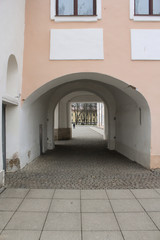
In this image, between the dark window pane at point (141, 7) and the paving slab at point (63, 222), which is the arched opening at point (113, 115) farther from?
the paving slab at point (63, 222)

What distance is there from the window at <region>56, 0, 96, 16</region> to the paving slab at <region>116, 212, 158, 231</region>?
5960mm

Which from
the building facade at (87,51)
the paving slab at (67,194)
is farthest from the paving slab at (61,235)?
the building facade at (87,51)

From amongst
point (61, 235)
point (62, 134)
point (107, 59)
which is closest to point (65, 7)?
point (107, 59)

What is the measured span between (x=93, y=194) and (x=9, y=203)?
1723 millimetres

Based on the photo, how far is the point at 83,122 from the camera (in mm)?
53219

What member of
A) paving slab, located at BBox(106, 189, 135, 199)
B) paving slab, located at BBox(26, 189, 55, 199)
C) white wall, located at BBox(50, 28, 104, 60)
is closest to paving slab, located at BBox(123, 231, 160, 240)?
paving slab, located at BBox(106, 189, 135, 199)

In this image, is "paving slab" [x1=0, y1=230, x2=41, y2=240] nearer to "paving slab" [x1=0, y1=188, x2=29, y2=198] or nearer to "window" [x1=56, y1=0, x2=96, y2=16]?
"paving slab" [x1=0, y1=188, x2=29, y2=198]

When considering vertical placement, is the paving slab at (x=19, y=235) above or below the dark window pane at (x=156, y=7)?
below

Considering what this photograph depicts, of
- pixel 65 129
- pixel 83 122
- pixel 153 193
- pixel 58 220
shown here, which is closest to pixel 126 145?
pixel 153 193

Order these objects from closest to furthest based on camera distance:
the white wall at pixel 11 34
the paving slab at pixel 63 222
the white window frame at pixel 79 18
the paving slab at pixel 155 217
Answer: the paving slab at pixel 63 222 → the paving slab at pixel 155 217 → the white wall at pixel 11 34 → the white window frame at pixel 79 18

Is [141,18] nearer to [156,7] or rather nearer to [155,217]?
[156,7]

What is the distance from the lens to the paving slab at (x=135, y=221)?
3.02m

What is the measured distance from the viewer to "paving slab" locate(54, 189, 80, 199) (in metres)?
4.25

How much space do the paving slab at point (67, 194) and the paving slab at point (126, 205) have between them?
813 mm
